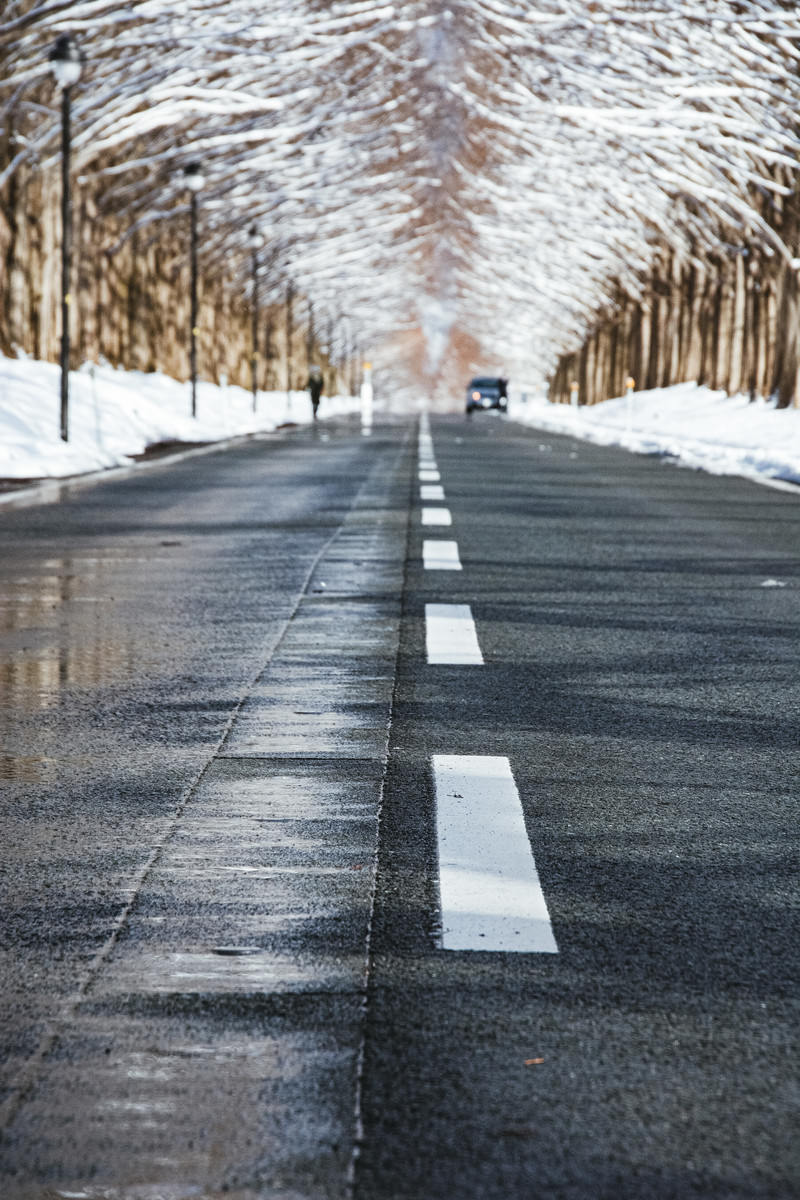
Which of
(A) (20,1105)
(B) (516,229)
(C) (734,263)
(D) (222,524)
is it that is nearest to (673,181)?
(C) (734,263)

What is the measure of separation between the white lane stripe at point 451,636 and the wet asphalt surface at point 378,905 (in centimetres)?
12

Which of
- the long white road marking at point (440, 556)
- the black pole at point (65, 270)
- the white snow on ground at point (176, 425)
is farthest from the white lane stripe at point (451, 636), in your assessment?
the black pole at point (65, 270)

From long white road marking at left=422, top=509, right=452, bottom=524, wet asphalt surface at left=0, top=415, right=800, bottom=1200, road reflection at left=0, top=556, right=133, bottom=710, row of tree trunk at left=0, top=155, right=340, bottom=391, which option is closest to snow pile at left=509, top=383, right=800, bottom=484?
long white road marking at left=422, top=509, right=452, bottom=524

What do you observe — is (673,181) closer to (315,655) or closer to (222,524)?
(222,524)

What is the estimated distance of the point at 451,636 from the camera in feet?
33.4

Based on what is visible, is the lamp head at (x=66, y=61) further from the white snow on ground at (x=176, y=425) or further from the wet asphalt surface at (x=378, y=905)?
the wet asphalt surface at (x=378, y=905)

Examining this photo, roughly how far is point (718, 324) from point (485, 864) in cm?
7558

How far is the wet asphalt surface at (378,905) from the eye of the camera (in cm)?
336

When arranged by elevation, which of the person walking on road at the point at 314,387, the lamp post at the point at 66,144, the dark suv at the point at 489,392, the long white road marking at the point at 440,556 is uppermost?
the lamp post at the point at 66,144

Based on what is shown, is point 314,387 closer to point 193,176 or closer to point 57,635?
point 193,176

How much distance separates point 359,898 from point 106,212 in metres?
66.2

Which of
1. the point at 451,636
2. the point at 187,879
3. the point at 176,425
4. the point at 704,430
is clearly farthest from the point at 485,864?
the point at 704,430

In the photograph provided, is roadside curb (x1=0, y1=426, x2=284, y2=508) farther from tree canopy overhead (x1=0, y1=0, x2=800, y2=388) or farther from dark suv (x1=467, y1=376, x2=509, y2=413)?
dark suv (x1=467, y1=376, x2=509, y2=413)

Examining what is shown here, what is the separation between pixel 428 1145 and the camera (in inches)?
131
